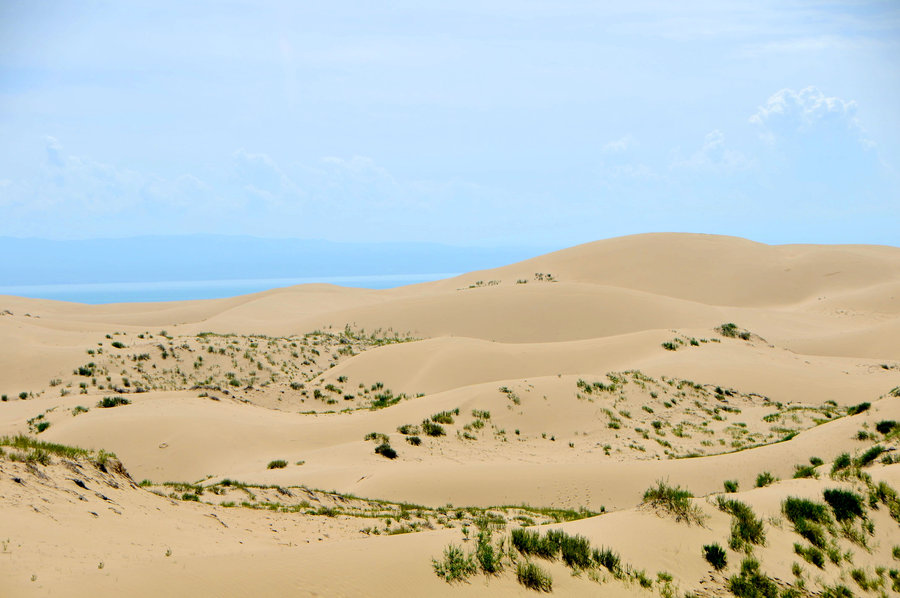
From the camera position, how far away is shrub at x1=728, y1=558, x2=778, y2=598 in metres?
8.00

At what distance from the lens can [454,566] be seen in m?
7.09

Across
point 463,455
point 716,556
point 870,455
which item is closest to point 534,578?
point 716,556

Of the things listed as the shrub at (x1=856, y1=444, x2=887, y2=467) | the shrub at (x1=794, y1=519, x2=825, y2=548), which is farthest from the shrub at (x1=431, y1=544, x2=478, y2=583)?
the shrub at (x1=856, y1=444, x2=887, y2=467)

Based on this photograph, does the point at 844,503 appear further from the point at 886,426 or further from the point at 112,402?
the point at 112,402

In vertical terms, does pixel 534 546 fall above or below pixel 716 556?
above

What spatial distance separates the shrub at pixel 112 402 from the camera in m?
22.0

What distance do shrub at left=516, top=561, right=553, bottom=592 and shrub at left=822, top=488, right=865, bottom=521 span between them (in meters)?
5.50

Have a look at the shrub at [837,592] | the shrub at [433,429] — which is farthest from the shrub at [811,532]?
the shrub at [433,429]

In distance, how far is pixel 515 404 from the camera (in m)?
22.4

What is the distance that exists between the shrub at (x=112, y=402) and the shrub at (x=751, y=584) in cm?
1942

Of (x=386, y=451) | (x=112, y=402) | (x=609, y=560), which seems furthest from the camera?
(x=112, y=402)

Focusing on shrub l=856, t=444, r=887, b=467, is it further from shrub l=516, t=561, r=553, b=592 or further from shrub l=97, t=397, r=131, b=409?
shrub l=97, t=397, r=131, b=409

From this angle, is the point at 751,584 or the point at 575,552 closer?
the point at 575,552

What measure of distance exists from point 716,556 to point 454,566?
3.56 metres
